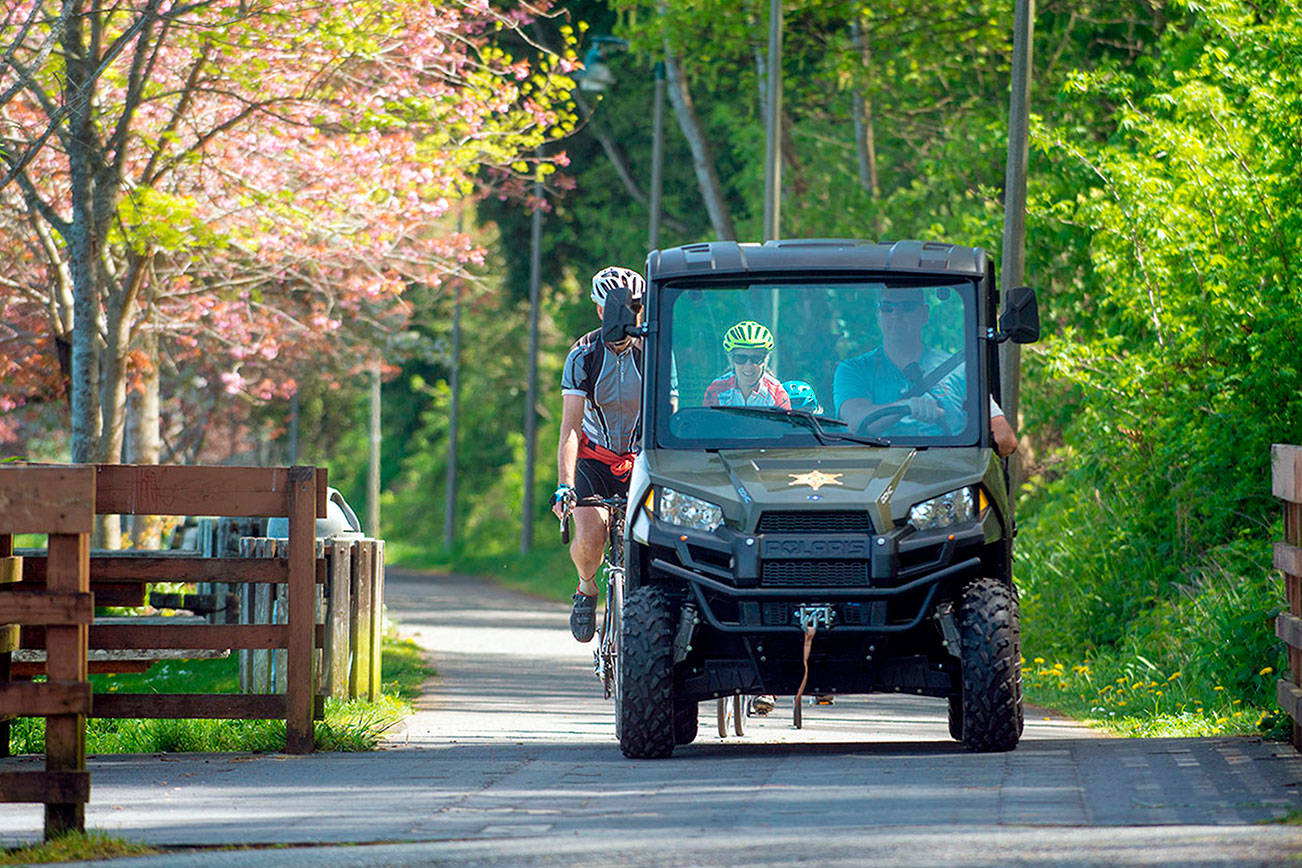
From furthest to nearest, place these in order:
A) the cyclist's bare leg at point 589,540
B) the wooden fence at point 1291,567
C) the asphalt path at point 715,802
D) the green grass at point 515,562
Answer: the green grass at point 515,562 < the cyclist's bare leg at point 589,540 < the wooden fence at point 1291,567 < the asphalt path at point 715,802

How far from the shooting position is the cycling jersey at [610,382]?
10.5 metres

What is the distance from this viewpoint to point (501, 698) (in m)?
13.9

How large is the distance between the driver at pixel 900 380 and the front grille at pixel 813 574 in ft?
2.69

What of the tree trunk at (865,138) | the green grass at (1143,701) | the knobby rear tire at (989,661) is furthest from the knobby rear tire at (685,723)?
the tree trunk at (865,138)

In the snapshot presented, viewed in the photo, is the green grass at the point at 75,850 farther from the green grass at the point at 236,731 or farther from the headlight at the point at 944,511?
the headlight at the point at 944,511

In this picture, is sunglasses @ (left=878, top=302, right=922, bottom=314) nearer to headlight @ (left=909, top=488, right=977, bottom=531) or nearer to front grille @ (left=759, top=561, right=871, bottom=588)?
headlight @ (left=909, top=488, right=977, bottom=531)

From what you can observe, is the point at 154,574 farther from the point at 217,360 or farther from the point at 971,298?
the point at 217,360

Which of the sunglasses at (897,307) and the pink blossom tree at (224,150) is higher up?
the pink blossom tree at (224,150)

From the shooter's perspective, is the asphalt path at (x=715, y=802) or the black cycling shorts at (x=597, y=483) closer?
the asphalt path at (x=715, y=802)

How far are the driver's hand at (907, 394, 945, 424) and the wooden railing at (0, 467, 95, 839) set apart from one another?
3.96m

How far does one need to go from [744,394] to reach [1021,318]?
1.28 meters

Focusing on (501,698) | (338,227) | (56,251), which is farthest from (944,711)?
(56,251)

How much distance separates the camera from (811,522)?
8.98 metres

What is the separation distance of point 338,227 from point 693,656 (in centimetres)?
1157
